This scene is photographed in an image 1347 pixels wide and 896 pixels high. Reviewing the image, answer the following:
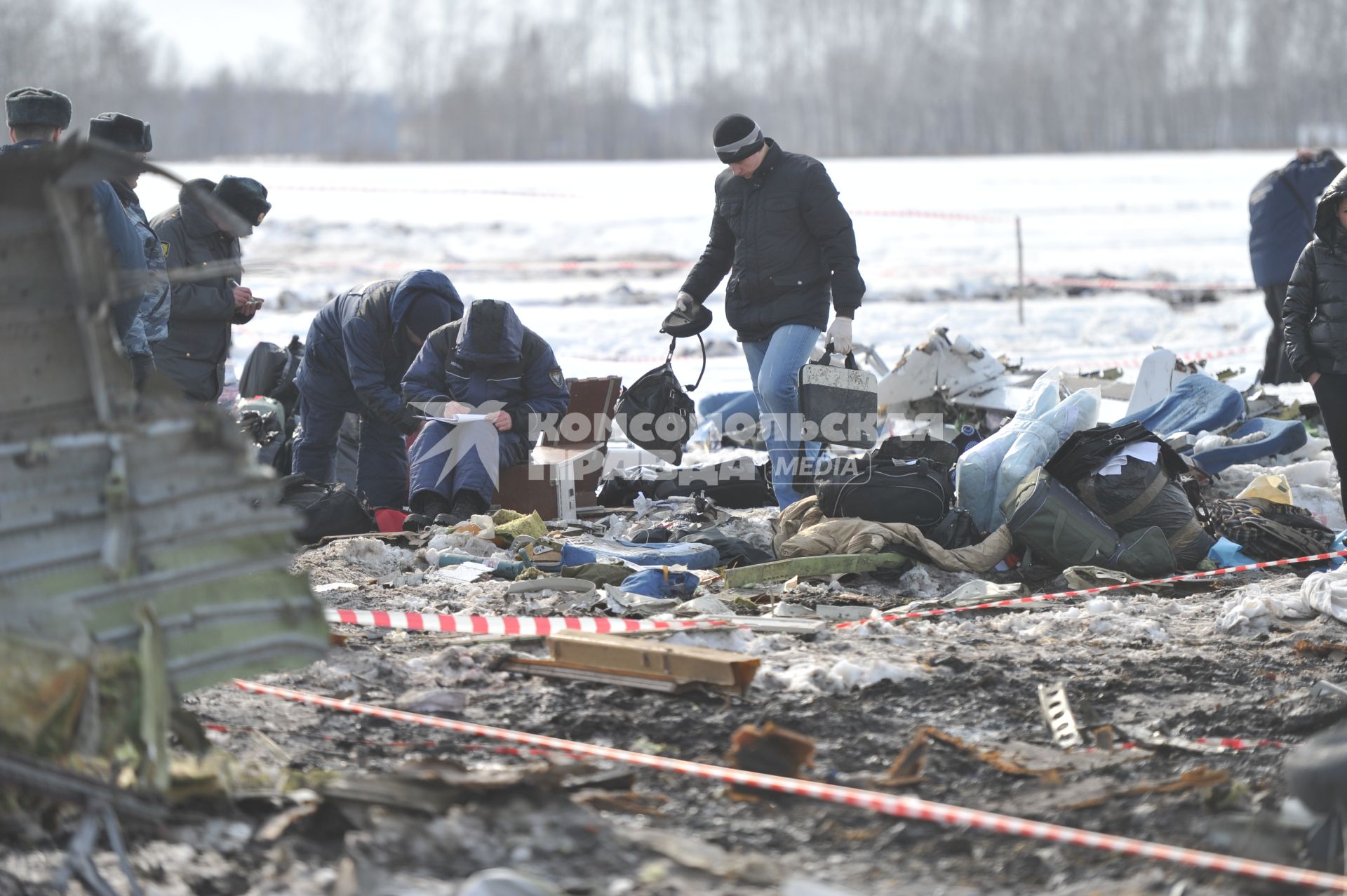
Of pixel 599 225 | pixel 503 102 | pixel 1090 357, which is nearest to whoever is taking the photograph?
pixel 1090 357

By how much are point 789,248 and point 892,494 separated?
4.72 ft

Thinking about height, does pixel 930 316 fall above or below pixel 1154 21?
below

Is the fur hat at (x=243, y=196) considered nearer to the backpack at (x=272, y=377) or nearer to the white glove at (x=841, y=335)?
the backpack at (x=272, y=377)

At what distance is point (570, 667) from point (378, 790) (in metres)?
1.19

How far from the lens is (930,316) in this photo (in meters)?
15.8

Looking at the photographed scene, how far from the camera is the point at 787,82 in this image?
76000mm

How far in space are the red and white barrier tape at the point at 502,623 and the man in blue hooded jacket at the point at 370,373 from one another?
7.39 feet

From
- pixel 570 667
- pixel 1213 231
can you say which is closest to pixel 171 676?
pixel 570 667

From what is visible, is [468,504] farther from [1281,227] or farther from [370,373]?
[1281,227]

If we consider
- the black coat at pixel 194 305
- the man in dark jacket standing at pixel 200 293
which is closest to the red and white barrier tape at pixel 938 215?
the man in dark jacket standing at pixel 200 293

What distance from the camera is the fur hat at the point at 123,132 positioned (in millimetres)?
6547

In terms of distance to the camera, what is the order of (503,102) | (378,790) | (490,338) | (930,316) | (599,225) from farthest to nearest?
(503,102) < (599,225) < (930,316) < (490,338) < (378,790)

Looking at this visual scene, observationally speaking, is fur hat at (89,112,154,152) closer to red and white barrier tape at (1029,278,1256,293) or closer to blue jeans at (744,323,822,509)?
blue jeans at (744,323,822,509)

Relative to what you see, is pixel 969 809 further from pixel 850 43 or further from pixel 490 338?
pixel 850 43
